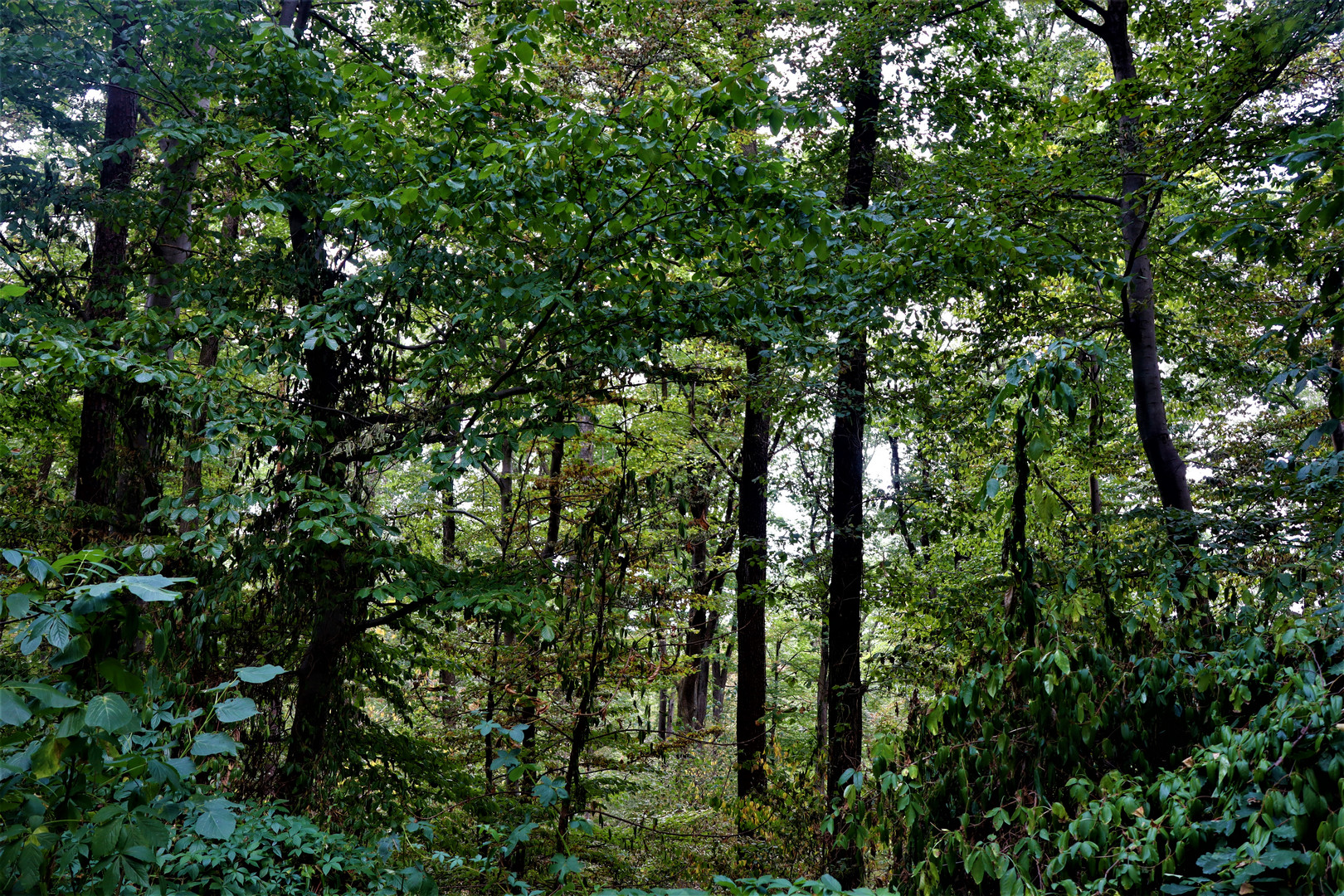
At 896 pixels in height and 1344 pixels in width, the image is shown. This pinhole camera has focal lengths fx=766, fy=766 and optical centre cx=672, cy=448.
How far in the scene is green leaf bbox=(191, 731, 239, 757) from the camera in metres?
1.73

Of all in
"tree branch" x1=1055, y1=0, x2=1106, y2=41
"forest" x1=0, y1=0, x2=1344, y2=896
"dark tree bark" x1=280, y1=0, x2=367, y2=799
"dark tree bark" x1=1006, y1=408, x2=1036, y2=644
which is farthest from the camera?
"tree branch" x1=1055, y1=0, x2=1106, y2=41

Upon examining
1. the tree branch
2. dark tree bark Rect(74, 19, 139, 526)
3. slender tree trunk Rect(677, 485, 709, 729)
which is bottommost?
slender tree trunk Rect(677, 485, 709, 729)

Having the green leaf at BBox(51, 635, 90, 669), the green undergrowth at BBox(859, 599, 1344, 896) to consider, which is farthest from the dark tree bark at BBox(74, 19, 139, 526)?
the green undergrowth at BBox(859, 599, 1344, 896)

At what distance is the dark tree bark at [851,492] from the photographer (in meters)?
8.63

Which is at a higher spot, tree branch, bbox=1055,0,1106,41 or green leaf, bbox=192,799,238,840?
tree branch, bbox=1055,0,1106,41

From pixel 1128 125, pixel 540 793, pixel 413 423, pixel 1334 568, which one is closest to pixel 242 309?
pixel 413 423

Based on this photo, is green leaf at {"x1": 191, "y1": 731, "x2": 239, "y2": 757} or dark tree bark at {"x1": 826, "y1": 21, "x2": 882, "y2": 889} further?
dark tree bark at {"x1": 826, "y1": 21, "x2": 882, "y2": 889}

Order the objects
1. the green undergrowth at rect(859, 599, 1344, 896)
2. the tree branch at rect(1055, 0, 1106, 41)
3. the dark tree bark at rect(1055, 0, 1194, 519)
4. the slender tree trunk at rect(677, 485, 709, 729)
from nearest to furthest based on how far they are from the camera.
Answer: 1. the green undergrowth at rect(859, 599, 1344, 896)
2. the dark tree bark at rect(1055, 0, 1194, 519)
3. the tree branch at rect(1055, 0, 1106, 41)
4. the slender tree trunk at rect(677, 485, 709, 729)

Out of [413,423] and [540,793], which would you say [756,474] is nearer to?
[413,423]

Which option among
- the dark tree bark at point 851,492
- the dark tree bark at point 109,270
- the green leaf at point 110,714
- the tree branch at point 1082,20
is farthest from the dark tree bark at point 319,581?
the tree branch at point 1082,20

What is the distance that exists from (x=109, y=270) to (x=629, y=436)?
4923 mm

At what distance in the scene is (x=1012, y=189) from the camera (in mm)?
6773

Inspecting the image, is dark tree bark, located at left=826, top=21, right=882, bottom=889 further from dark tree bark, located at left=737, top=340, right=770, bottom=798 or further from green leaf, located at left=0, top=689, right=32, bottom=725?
green leaf, located at left=0, top=689, right=32, bottom=725

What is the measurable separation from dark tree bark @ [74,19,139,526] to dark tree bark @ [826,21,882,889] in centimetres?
689
